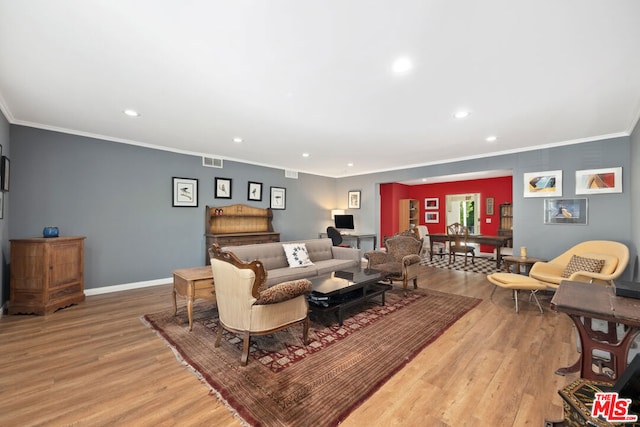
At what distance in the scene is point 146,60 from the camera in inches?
83.0

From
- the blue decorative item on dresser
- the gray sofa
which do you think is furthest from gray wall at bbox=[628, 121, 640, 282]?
the blue decorative item on dresser

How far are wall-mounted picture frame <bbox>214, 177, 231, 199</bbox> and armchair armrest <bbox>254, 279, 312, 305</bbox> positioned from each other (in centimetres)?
382

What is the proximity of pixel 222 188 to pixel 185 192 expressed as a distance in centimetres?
75

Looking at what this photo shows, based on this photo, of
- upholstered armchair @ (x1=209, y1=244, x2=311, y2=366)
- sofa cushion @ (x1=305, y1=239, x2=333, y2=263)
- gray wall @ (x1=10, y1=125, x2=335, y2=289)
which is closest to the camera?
upholstered armchair @ (x1=209, y1=244, x2=311, y2=366)

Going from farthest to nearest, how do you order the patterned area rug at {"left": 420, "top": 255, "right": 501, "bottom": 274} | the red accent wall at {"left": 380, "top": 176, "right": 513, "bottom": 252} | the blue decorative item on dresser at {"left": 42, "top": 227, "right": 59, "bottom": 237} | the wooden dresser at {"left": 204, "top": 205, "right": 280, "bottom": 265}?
the red accent wall at {"left": 380, "top": 176, "right": 513, "bottom": 252}
the patterned area rug at {"left": 420, "top": 255, "right": 501, "bottom": 274}
the wooden dresser at {"left": 204, "top": 205, "right": 280, "bottom": 265}
the blue decorative item on dresser at {"left": 42, "top": 227, "right": 59, "bottom": 237}

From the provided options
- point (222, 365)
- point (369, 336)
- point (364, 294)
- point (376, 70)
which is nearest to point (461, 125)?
point (376, 70)

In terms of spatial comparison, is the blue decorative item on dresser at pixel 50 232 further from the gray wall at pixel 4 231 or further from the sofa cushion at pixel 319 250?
the sofa cushion at pixel 319 250

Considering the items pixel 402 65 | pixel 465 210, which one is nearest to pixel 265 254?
pixel 402 65

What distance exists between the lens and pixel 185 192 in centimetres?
517

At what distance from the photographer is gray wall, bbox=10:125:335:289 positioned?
376 centimetres

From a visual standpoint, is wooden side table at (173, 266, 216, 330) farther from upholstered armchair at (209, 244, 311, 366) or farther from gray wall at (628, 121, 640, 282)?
gray wall at (628, 121, 640, 282)

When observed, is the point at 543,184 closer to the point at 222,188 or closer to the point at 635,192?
the point at 635,192

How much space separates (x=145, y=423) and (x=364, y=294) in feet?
8.14

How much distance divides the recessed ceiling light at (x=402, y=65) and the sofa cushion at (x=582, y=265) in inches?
141
